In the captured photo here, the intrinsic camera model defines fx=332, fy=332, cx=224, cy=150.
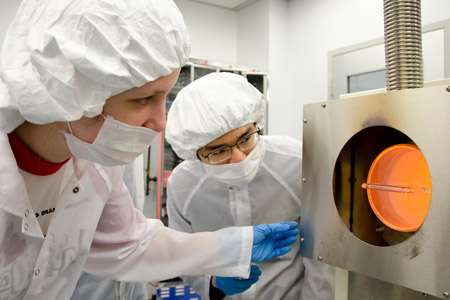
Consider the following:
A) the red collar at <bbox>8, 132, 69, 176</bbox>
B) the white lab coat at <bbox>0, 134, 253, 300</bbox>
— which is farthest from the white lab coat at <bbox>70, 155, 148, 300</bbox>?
the red collar at <bbox>8, 132, 69, 176</bbox>

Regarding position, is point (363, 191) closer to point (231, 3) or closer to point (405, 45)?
point (405, 45)

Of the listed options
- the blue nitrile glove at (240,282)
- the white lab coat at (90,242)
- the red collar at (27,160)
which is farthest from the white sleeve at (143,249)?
the red collar at (27,160)

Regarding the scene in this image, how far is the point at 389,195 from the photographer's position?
67 cm

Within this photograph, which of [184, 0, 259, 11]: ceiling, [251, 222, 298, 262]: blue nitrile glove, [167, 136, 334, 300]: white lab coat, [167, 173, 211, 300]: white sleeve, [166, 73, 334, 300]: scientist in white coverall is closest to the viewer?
[251, 222, 298, 262]: blue nitrile glove

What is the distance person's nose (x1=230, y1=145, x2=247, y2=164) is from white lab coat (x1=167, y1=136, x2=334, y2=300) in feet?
0.37

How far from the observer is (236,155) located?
1.02 metres

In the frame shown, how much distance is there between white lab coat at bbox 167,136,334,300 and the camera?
3.53ft

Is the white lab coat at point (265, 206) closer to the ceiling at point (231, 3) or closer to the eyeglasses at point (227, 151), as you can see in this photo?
the eyeglasses at point (227, 151)

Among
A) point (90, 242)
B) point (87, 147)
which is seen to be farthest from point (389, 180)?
point (90, 242)

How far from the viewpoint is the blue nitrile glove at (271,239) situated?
2.85 feet

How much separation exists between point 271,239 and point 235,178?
240 mm

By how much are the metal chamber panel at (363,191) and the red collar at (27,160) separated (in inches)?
22.4

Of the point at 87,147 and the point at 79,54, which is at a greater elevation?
the point at 79,54

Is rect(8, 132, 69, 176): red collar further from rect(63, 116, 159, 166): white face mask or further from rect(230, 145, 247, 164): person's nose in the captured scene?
rect(230, 145, 247, 164): person's nose
